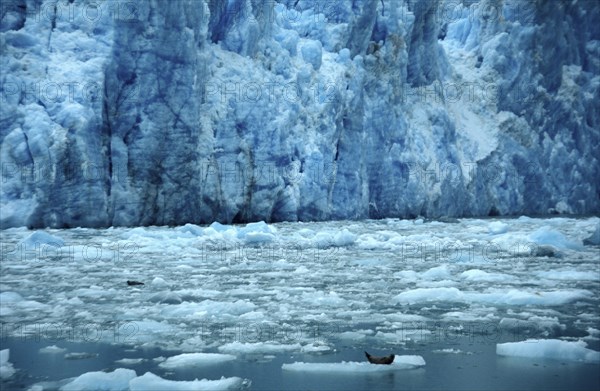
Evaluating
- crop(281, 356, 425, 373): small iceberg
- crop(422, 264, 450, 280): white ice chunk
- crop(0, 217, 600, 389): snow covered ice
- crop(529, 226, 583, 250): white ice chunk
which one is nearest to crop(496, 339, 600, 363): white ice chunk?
crop(0, 217, 600, 389): snow covered ice

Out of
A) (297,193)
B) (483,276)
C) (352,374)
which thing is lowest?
(352,374)

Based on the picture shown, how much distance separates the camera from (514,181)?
89.9 feet

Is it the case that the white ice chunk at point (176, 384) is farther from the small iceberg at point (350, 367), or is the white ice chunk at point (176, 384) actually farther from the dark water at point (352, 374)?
the small iceberg at point (350, 367)

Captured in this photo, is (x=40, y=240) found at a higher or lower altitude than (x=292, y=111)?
lower

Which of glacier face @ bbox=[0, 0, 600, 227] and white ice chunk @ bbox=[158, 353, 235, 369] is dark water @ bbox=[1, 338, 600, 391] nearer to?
white ice chunk @ bbox=[158, 353, 235, 369]

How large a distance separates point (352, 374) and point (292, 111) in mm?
16002

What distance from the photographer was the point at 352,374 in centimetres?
288

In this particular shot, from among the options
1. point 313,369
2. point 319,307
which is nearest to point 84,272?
point 319,307

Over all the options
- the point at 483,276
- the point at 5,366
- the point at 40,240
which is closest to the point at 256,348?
the point at 5,366

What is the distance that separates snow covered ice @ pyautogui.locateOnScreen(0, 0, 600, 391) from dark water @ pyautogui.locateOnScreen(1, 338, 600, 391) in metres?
0.02

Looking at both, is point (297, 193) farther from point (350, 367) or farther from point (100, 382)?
point (100, 382)

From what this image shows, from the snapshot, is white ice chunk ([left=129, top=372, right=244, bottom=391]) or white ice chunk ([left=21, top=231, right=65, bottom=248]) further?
white ice chunk ([left=21, top=231, right=65, bottom=248])

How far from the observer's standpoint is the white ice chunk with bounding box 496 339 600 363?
312cm

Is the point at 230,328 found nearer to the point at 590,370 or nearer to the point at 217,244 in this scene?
the point at 590,370
